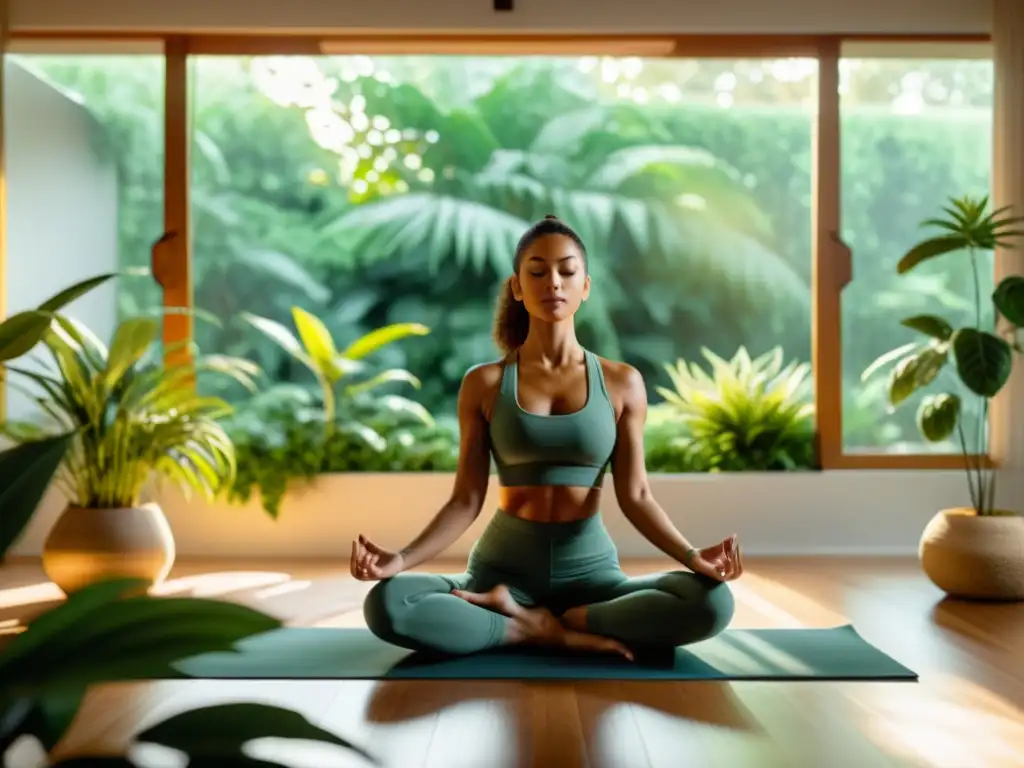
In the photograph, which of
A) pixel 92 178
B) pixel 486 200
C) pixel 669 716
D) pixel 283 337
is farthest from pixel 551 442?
pixel 92 178

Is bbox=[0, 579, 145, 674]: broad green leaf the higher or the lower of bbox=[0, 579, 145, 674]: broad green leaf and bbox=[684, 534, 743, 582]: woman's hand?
the higher

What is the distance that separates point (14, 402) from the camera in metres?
4.87

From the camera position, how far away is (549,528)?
282cm

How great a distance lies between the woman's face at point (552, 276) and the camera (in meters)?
2.88

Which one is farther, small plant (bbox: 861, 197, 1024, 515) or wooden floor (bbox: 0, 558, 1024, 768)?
small plant (bbox: 861, 197, 1024, 515)

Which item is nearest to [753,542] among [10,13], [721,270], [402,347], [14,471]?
[721,270]

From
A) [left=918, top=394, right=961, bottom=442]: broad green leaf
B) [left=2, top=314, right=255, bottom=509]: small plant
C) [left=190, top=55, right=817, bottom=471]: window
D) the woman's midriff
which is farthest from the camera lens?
[left=190, top=55, right=817, bottom=471]: window

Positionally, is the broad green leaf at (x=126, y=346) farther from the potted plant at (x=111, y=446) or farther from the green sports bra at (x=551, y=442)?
the green sports bra at (x=551, y=442)

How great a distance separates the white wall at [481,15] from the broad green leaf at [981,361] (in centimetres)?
175

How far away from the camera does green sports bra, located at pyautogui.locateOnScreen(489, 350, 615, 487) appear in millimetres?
2832

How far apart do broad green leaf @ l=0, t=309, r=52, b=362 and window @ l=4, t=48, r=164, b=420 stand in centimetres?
270

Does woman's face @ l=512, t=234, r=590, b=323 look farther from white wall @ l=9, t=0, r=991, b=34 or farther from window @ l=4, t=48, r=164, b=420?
A: window @ l=4, t=48, r=164, b=420

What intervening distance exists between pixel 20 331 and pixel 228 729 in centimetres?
78

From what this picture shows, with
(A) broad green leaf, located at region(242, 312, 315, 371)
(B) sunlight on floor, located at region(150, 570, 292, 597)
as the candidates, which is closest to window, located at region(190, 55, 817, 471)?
(A) broad green leaf, located at region(242, 312, 315, 371)
